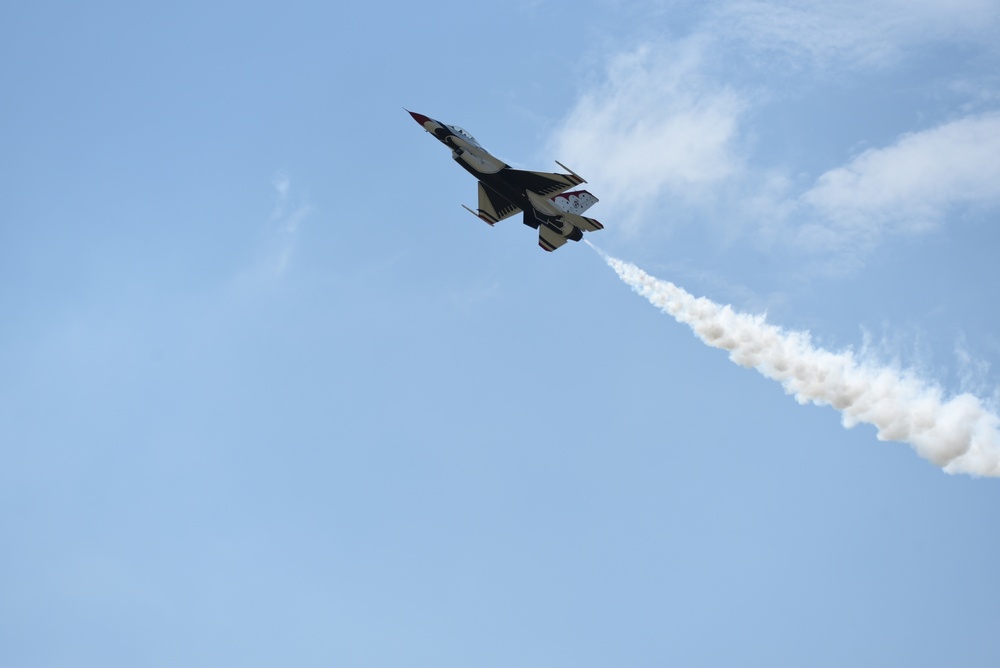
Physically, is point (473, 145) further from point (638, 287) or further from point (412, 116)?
point (638, 287)

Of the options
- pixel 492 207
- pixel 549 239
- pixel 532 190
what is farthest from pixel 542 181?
pixel 492 207

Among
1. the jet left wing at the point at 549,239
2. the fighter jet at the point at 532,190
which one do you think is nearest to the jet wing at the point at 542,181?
the fighter jet at the point at 532,190

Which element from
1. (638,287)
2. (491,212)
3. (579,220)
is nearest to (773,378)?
(638,287)

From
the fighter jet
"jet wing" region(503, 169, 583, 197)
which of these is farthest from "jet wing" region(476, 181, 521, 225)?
"jet wing" region(503, 169, 583, 197)

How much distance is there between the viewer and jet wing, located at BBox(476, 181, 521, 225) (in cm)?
6762

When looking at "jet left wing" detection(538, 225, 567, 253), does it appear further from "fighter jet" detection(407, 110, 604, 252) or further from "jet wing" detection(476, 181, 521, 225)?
"jet wing" detection(476, 181, 521, 225)

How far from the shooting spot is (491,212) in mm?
68750

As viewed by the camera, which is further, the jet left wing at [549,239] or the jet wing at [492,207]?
the jet wing at [492,207]

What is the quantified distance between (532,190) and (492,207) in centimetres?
565

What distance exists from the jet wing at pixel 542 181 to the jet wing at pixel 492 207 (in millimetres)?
3727

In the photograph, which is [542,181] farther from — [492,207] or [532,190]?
[492,207]

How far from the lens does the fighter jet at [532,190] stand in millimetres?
63219

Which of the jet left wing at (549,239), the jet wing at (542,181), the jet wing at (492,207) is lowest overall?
the jet left wing at (549,239)

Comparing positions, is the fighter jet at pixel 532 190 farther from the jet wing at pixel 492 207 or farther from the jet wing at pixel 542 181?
the jet wing at pixel 492 207
